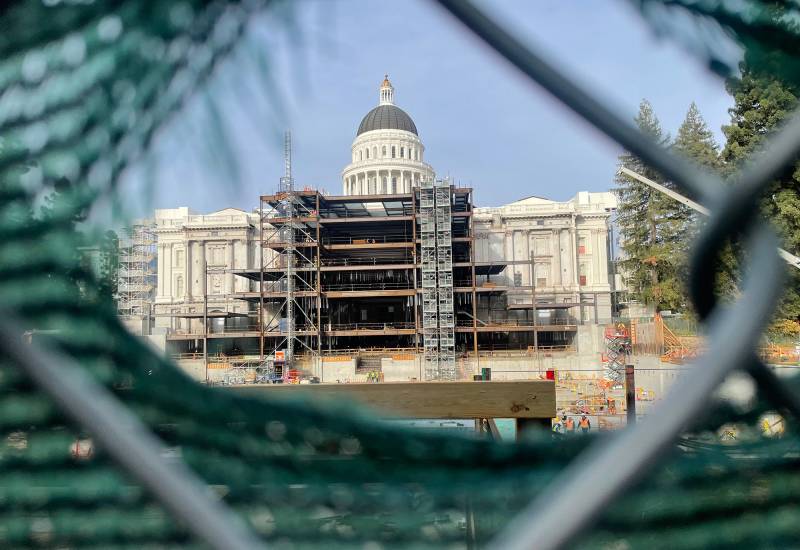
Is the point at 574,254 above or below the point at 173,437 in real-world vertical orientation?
above

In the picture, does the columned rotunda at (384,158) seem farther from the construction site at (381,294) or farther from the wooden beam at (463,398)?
the wooden beam at (463,398)

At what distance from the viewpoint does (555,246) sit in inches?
1158

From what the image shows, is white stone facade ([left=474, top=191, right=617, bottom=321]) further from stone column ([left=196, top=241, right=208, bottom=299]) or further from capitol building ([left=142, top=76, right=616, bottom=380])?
stone column ([left=196, top=241, right=208, bottom=299])

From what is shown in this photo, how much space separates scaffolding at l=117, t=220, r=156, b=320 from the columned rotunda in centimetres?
3219

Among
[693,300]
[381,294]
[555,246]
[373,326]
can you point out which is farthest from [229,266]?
[693,300]

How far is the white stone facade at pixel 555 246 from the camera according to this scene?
2884 cm

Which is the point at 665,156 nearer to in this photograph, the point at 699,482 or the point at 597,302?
the point at 699,482

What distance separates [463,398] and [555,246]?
28611 mm

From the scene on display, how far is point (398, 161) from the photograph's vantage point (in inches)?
1293

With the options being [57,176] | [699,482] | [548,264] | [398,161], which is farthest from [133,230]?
[398,161]

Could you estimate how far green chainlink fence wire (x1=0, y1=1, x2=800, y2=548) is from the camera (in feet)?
1.30

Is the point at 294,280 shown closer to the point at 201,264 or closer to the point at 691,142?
the point at 201,264

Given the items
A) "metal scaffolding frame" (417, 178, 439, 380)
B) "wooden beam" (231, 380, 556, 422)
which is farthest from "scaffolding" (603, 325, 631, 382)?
"wooden beam" (231, 380, 556, 422)

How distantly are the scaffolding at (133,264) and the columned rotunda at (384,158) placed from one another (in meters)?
32.2
